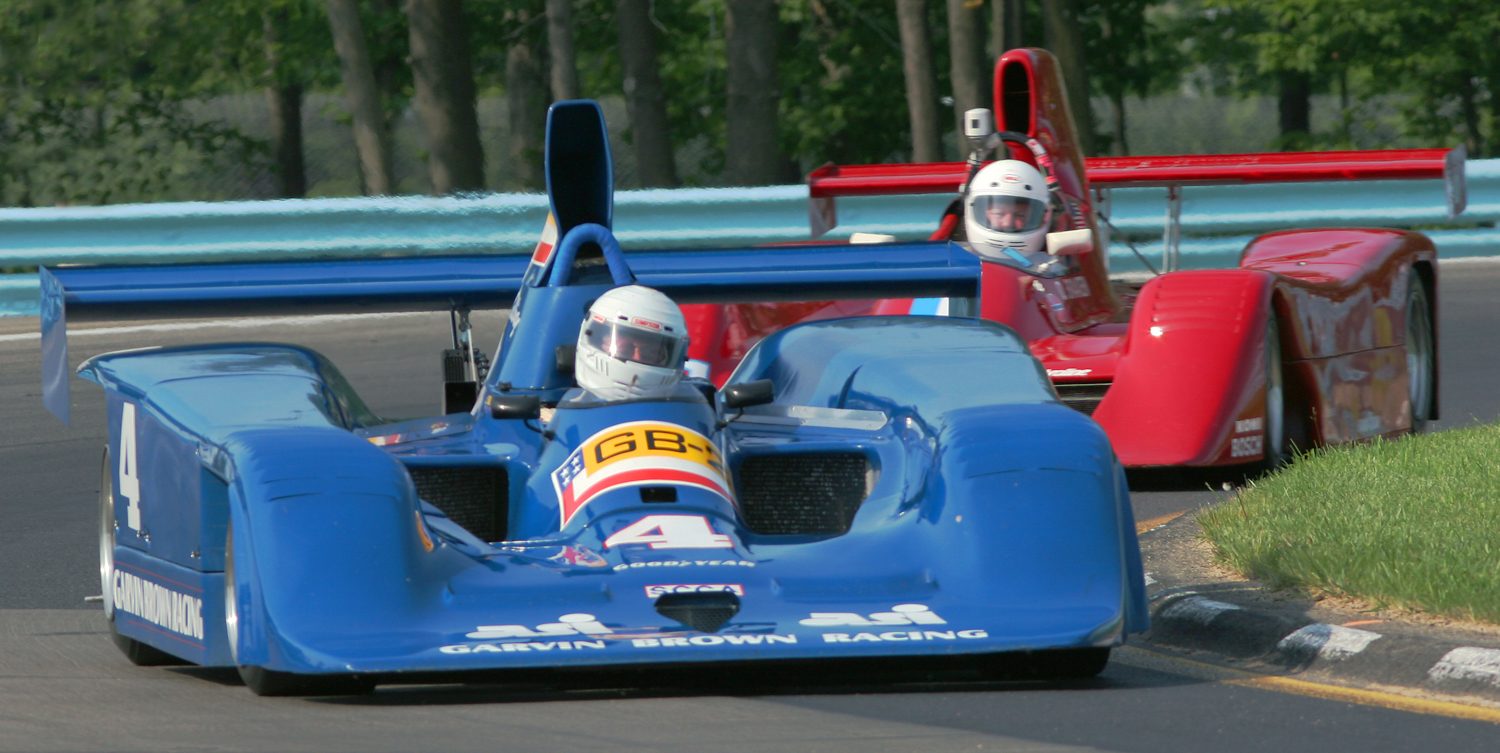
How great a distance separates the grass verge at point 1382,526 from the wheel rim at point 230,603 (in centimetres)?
286

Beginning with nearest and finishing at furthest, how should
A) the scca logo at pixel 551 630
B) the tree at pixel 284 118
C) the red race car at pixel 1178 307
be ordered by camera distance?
the scca logo at pixel 551 630 < the red race car at pixel 1178 307 < the tree at pixel 284 118

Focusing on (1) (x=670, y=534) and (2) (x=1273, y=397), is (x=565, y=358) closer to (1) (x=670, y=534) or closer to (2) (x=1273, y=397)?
(1) (x=670, y=534)

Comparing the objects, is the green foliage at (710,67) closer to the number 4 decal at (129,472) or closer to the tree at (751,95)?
the tree at (751,95)

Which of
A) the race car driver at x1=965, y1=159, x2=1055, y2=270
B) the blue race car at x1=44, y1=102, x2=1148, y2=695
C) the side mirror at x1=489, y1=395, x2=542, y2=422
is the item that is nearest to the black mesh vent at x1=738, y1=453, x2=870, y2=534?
the blue race car at x1=44, y1=102, x2=1148, y2=695

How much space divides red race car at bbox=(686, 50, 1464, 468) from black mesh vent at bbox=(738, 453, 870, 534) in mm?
1719

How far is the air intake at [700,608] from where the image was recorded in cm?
586

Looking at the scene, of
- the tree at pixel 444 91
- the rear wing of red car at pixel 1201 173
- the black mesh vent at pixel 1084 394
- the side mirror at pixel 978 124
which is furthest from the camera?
the tree at pixel 444 91

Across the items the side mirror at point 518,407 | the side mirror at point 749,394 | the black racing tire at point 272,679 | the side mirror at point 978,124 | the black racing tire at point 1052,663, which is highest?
the side mirror at point 978,124

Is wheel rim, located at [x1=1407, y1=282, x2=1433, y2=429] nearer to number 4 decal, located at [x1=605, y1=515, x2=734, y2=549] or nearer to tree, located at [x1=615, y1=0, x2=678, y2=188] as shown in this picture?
number 4 decal, located at [x1=605, y1=515, x2=734, y2=549]

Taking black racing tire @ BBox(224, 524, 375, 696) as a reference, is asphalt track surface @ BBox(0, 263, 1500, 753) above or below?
below

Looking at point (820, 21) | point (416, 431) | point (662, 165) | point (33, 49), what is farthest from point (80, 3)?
point (416, 431)

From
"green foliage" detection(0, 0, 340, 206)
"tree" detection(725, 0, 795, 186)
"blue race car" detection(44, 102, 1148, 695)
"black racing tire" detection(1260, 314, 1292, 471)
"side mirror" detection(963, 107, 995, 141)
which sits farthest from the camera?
"green foliage" detection(0, 0, 340, 206)

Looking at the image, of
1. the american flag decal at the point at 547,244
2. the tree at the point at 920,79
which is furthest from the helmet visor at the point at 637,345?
the tree at the point at 920,79

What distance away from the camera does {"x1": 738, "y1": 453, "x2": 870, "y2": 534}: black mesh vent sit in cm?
707
